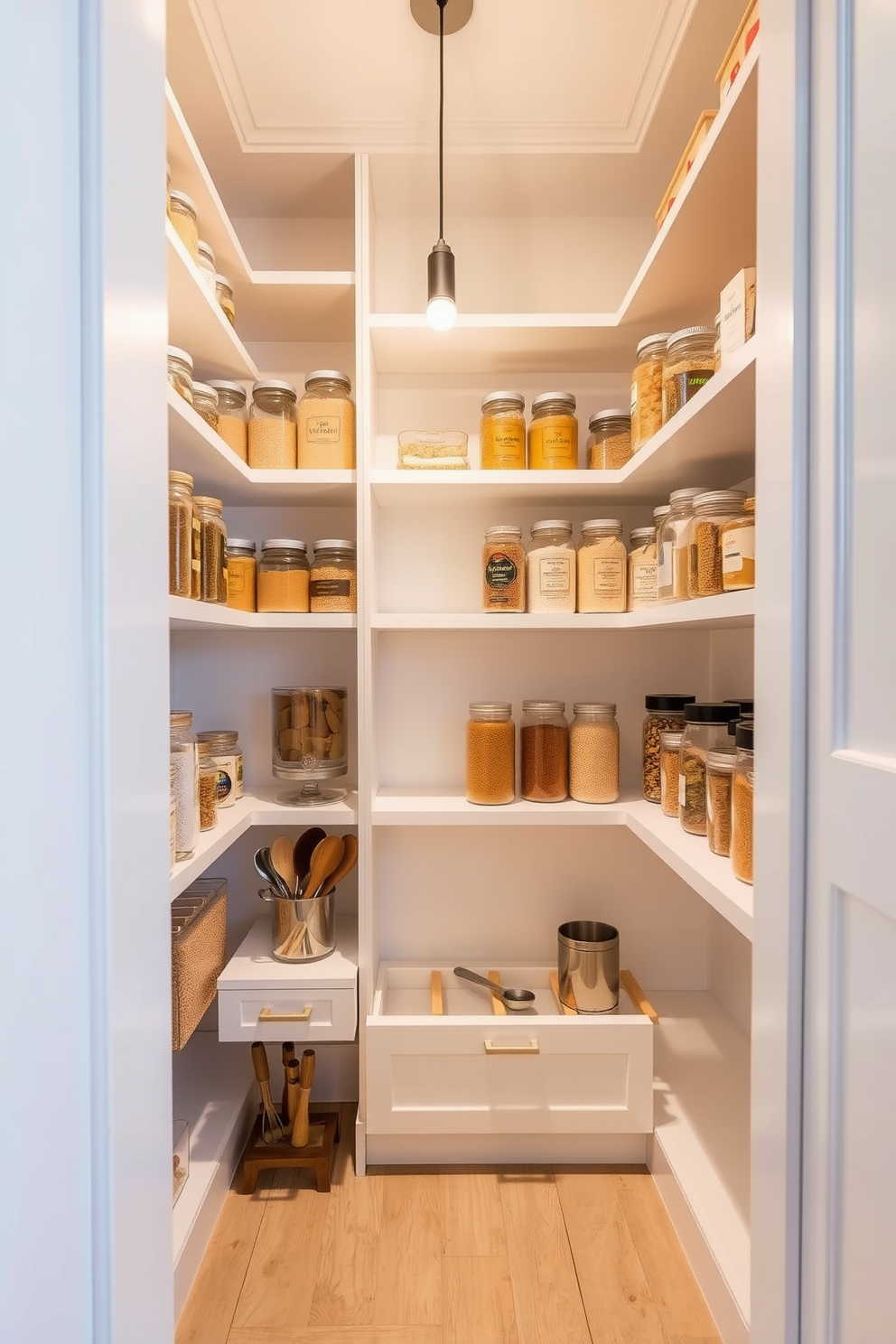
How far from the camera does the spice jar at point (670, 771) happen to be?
1341 millimetres

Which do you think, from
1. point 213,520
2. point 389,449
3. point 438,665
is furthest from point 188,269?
point 438,665

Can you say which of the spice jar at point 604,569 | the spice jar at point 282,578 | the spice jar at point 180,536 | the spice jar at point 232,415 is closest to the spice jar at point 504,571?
the spice jar at point 604,569

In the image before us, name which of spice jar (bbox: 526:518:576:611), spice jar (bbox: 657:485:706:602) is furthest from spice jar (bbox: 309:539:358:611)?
spice jar (bbox: 657:485:706:602)

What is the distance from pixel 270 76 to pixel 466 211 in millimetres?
514

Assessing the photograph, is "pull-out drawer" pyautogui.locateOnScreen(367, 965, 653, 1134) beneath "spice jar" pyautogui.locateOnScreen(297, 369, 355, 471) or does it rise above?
beneath

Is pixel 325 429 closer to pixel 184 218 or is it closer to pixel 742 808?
pixel 184 218

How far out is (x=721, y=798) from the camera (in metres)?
1.07

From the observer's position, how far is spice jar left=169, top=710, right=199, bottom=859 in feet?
3.39

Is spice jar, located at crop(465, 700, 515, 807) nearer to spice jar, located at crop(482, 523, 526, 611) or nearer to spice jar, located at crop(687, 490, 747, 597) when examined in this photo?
spice jar, located at crop(482, 523, 526, 611)

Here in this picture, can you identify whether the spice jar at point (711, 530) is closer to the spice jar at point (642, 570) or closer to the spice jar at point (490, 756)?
the spice jar at point (642, 570)

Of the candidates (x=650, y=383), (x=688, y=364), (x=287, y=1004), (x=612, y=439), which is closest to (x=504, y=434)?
(x=612, y=439)

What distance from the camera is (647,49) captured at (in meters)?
1.23
